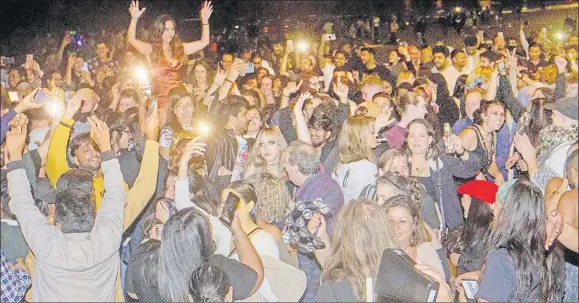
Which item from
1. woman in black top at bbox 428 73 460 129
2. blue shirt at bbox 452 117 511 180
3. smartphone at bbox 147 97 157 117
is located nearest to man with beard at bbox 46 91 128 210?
smartphone at bbox 147 97 157 117

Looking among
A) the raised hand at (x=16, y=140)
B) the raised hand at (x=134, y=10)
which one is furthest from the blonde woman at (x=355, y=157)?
the raised hand at (x=16, y=140)

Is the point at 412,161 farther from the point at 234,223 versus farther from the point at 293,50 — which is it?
the point at 293,50

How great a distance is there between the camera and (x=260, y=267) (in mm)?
3314

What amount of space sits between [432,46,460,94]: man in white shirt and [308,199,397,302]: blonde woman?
1.62 meters

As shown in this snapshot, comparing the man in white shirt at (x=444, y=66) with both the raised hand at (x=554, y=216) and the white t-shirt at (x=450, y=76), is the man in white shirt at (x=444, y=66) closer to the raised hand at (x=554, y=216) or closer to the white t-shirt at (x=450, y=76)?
the white t-shirt at (x=450, y=76)

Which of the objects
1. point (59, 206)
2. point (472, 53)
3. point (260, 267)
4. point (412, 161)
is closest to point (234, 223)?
point (260, 267)

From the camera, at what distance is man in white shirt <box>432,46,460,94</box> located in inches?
174

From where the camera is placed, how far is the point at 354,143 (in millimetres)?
3836

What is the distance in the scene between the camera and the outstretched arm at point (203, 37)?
4.40m

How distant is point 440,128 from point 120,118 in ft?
5.92

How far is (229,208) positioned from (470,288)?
1176 millimetres

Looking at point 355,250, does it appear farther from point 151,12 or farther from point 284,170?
point 151,12

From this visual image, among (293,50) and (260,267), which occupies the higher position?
(293,50)

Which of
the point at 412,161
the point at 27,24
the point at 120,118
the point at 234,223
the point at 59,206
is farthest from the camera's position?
the point at 27,24
